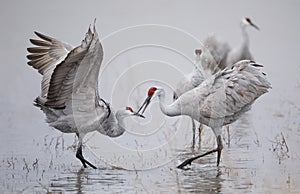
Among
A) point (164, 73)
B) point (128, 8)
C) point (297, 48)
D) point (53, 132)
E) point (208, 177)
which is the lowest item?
point (208, 177)

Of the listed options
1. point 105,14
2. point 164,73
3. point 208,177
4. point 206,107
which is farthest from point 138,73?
point 105,14

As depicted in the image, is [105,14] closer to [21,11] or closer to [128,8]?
[128,8]

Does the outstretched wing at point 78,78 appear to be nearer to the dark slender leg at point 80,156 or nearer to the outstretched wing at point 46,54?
the dark slender leg at point 80,156

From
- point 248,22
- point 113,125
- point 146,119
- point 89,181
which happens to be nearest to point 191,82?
point 146,119

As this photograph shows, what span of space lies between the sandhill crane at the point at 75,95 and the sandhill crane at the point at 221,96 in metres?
0.48

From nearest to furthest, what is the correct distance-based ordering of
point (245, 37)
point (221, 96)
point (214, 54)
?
point (221, 96)
point (214, 54)
point (245, 37)

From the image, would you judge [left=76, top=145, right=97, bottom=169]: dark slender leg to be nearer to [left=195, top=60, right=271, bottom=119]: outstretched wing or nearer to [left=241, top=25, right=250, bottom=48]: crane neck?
[left=195, top=60, right=271, bottom=119]: outstretched wing

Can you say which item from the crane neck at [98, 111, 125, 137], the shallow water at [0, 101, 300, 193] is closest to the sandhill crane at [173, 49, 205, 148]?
the shallow water at [0, 101, 300, 193]

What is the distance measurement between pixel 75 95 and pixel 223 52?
4.70m

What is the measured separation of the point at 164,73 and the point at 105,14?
450 cm

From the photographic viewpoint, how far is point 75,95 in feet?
25.7

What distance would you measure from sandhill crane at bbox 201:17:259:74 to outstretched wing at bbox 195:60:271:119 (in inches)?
79.3

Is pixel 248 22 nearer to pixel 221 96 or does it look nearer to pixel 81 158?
pixel 221 96

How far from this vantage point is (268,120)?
10.3m
